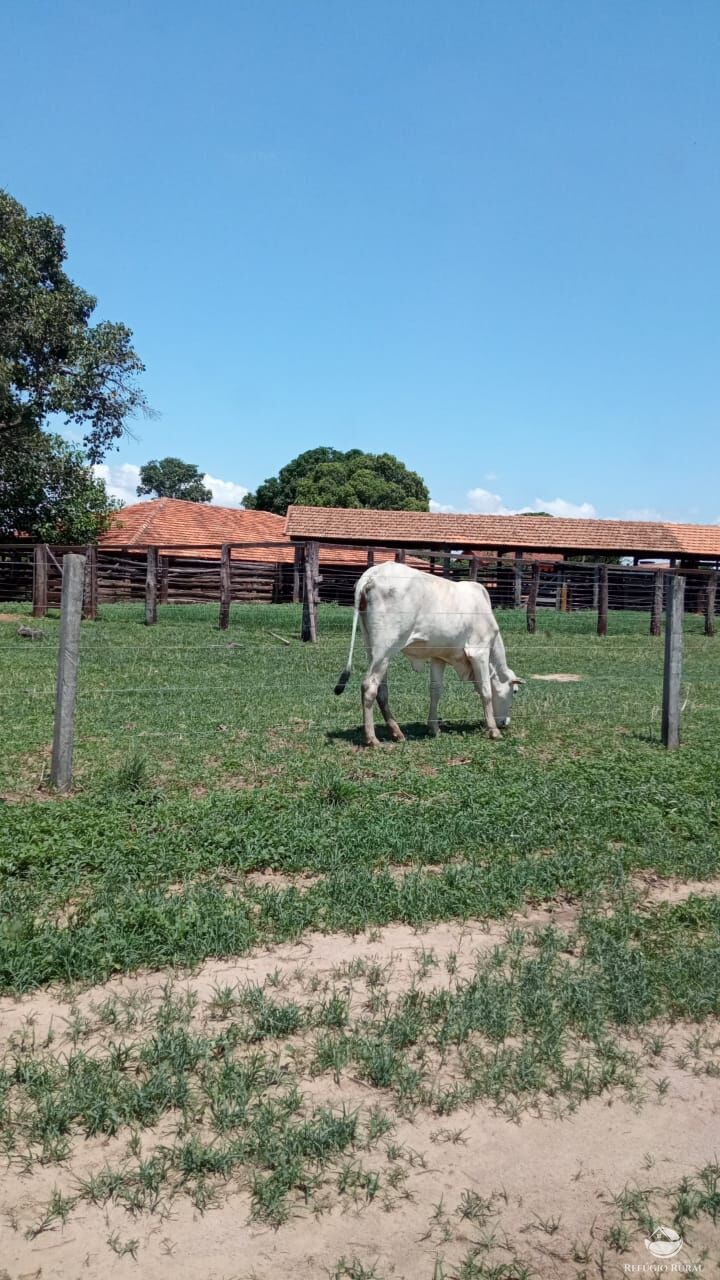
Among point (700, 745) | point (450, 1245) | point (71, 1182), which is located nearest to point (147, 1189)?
point (71, 1182)

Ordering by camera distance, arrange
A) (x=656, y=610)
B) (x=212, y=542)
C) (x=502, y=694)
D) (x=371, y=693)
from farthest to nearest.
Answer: (x=212, y=542) → (x=656, y=610) → (x=502, y=694) → (x=371, y=693)

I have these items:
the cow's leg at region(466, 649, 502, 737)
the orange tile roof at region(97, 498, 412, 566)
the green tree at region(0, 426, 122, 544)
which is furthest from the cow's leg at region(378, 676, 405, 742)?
the orange tile roof at region(97, 498, 412, 566)

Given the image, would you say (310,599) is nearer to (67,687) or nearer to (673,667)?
(673,667)

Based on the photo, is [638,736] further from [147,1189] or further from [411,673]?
[147,1189]

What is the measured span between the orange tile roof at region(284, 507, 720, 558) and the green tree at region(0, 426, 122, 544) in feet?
27.9

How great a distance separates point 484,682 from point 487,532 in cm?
2717

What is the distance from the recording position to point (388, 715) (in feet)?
28.7

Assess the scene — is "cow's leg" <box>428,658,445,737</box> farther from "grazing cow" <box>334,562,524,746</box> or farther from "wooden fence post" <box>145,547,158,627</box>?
"wooden fence post" <box>145,547,158,627</box>

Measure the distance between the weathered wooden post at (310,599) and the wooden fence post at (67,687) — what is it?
12099 mm

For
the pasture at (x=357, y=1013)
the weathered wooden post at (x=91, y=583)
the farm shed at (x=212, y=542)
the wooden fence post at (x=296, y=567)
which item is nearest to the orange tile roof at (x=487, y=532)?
the farm shed at (x=212, y=542)

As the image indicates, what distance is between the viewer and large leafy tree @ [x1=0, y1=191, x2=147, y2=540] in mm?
26625

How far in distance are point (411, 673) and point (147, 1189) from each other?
38.0ft

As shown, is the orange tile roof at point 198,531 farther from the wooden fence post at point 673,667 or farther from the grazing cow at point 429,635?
the wooden fence post at point 673,667

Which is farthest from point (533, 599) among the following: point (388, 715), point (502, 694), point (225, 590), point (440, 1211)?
point (440, 1211)
